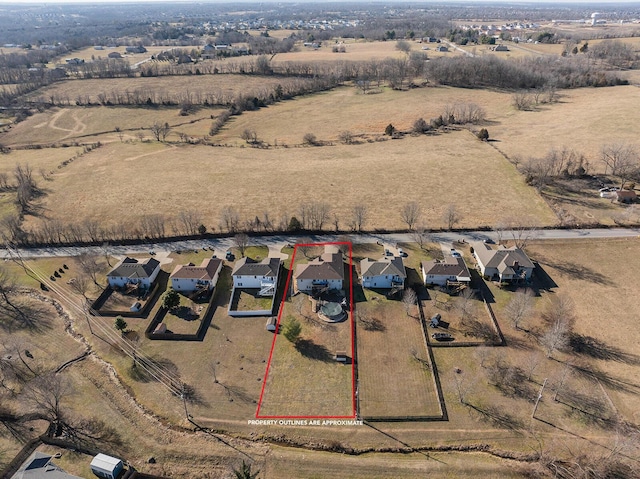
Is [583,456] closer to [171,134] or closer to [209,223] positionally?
[209,223]

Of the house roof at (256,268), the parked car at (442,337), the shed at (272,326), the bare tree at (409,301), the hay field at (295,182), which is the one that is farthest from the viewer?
the hay field at (295,182)

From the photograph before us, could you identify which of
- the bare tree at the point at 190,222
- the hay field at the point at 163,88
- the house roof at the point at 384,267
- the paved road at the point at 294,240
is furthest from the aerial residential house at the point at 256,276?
the hay field at the point at 163,88

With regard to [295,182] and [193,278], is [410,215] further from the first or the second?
[193,278]

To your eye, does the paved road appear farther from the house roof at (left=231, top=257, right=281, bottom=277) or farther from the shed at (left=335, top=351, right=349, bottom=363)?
the shed at (left=335, top=351, right=349, bottom=363)

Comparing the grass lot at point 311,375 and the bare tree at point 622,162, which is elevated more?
the bare tree at point 622,162

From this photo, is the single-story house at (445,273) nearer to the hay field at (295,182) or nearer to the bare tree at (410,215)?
the bare tree at (410,215)

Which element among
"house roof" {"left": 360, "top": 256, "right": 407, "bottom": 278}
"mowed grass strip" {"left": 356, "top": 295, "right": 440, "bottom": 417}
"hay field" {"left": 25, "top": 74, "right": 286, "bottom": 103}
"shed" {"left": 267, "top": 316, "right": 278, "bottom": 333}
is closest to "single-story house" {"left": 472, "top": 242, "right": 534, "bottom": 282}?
"house roof" {"left": 360, "top": 256, "right": 407, "bottom": 278}

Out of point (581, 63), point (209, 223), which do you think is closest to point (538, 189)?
point (209, 223)
